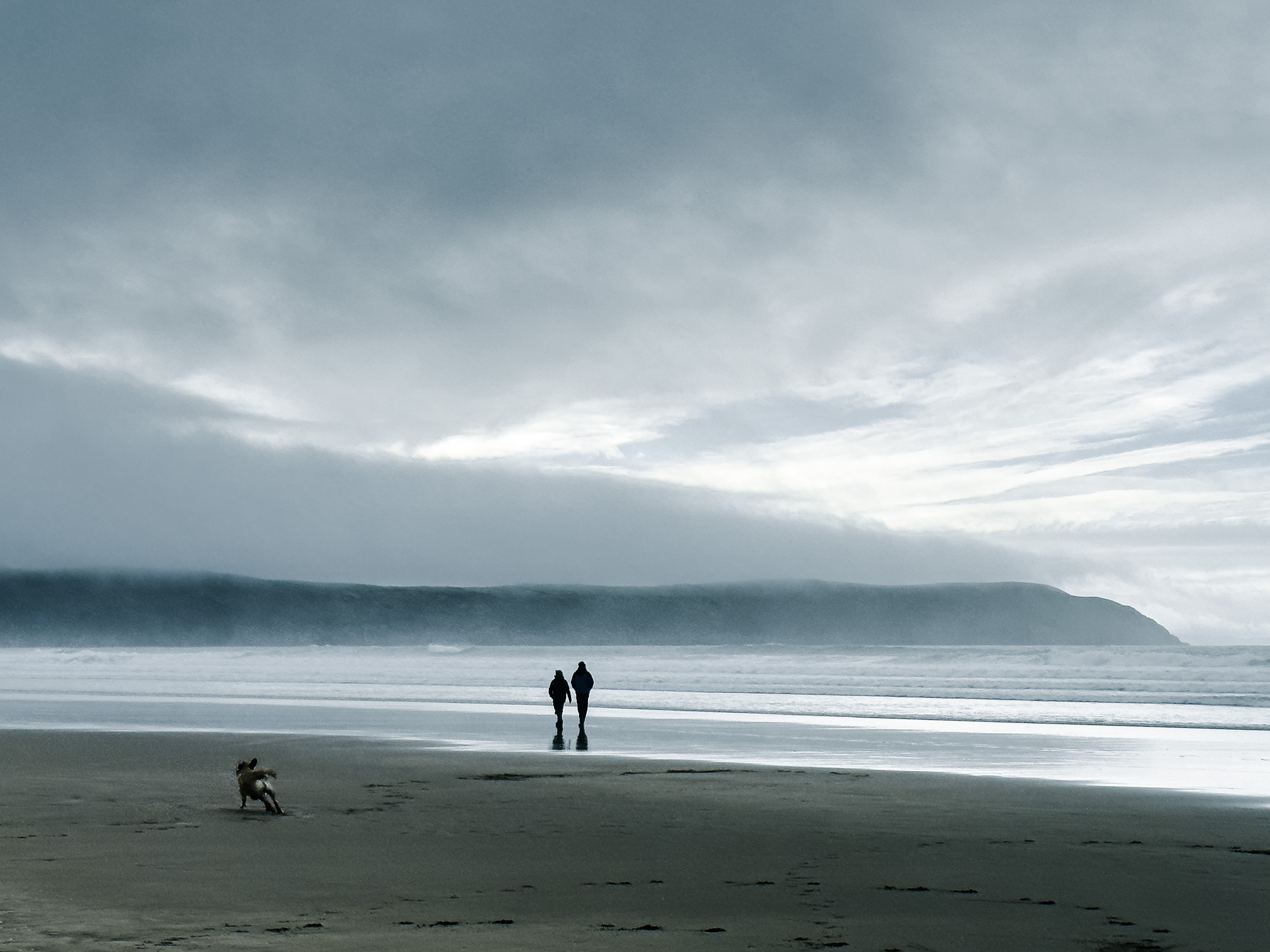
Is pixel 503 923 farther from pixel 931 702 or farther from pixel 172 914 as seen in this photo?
pixel 931 702

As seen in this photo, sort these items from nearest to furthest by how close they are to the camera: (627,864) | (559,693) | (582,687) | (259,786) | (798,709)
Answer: (627,864)
(259,786)
(582,687)
(559,693)
(798,709)

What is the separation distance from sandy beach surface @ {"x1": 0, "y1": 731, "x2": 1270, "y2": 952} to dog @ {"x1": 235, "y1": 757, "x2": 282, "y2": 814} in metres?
0.17

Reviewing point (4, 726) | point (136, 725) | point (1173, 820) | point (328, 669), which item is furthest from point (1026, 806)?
point (328, 669)

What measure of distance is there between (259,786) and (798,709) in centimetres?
2446

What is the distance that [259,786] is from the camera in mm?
12766

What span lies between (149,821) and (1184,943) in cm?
1005

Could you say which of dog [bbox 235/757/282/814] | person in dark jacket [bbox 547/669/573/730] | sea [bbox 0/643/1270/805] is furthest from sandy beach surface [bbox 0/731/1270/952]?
person in dark jacket [bbox 547/669/573/730]

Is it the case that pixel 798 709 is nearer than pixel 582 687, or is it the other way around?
pixel 582 687

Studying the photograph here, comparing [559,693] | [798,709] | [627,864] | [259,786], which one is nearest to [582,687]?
[559,693]

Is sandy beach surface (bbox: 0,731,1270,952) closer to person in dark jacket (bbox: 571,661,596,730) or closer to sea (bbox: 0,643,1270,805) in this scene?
sea (bbox: 0,643,1270,805)

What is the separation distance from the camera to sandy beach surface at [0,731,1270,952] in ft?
24.1

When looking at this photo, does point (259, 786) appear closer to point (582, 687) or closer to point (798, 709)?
point (582, 687)

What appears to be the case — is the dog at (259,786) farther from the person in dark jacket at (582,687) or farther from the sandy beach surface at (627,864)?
the person in dark jacket at (582,687)

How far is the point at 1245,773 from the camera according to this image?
57.9 feet
